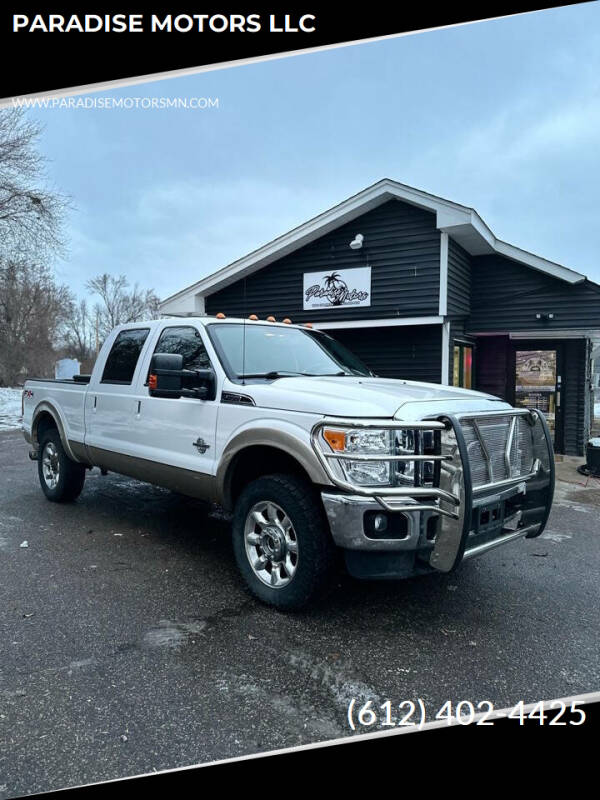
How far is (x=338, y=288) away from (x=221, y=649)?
365 inches

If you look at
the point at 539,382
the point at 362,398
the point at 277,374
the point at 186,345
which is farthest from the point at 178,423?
the point at 539,382

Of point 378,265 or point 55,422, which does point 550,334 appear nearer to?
point 378,265

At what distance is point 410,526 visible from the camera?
3031 mm

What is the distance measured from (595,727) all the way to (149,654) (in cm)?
223

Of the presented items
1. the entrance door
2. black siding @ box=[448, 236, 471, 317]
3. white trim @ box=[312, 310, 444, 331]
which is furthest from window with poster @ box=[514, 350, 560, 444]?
white trim @ box=[312, 310, 444, 331]

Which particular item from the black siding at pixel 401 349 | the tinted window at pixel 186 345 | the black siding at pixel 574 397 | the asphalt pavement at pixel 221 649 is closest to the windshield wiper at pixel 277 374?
the tinted window at pixel 186 345

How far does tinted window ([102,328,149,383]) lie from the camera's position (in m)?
5.12

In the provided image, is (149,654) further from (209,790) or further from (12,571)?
(12,571)

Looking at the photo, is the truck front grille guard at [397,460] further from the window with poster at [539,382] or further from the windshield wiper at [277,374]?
the window with poster at [539,382]

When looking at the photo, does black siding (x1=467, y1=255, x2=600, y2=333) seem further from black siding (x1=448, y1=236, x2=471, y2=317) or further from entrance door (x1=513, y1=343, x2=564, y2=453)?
entrance door (x1=513, y1=343, x2=564, y2=453)

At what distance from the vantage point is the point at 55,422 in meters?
6.17

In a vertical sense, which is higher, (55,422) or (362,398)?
(362,398)

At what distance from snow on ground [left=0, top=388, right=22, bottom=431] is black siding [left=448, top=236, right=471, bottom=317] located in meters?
12.1

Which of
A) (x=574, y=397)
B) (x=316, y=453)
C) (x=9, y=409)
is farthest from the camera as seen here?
(x=9, y=409)
